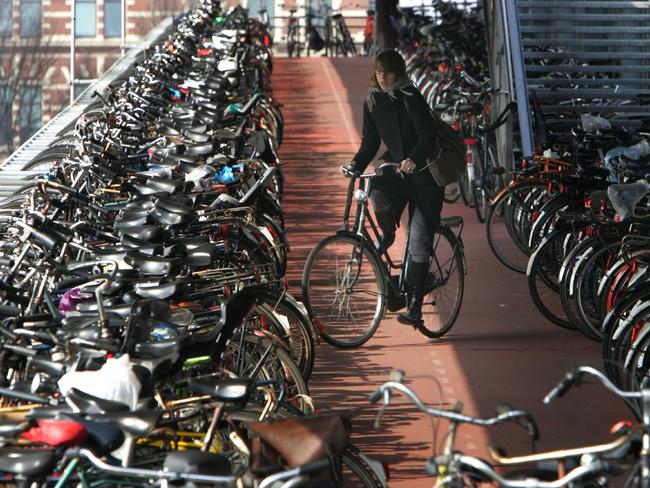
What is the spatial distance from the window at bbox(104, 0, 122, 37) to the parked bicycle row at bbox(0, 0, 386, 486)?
24.1 meters

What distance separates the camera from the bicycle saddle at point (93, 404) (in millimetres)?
4215

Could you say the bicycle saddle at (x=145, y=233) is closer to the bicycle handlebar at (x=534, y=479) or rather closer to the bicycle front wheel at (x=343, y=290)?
the bicycle front wheel at (x=343, y=290)

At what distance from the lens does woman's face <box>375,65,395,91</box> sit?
28.5ft

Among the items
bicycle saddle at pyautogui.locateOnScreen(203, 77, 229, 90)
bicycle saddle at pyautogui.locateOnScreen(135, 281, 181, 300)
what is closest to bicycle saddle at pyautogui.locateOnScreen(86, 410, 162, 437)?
bicycle saddle at pyautogui.locateOnScreen(135, 281, 181, 300)

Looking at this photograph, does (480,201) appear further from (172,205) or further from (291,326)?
(291,326)

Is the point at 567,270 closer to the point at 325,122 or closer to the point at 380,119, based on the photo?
the point at 380,119

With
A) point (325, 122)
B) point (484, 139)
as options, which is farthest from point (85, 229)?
point (325, 122)

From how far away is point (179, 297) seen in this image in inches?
241

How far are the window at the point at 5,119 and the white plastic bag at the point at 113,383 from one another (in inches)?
1125

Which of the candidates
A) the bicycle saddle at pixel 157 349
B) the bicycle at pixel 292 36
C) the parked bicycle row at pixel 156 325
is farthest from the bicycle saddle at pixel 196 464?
the bicycle at pixel 292 36

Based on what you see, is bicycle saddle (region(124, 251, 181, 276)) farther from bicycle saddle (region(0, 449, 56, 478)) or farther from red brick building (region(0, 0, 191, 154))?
red brick building (region(0, 0, 191, 154))

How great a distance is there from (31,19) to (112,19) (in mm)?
2098

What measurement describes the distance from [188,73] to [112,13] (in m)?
22.6

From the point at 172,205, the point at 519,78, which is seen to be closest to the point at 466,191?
the point at 519,78
